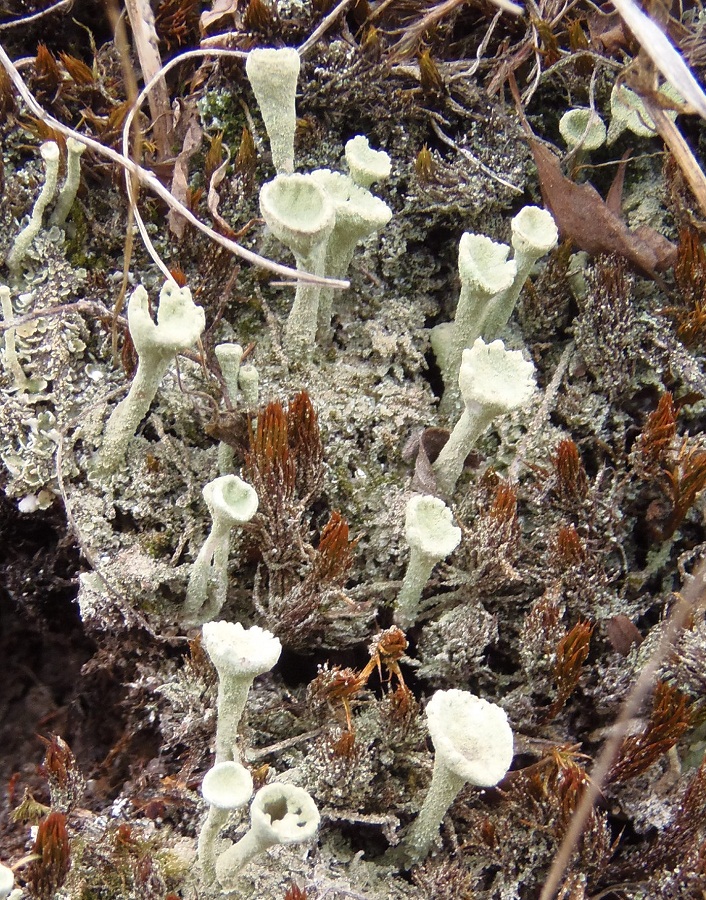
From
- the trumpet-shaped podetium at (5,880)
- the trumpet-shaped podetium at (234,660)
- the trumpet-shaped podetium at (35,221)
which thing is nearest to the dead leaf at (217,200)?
the trumpet-shaped podetium at (35,221)

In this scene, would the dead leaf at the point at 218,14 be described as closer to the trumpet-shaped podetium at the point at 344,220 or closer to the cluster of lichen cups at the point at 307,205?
the cluster of lichen cups at the point at 307,205

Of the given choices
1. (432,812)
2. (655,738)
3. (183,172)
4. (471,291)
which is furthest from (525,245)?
(432,812)

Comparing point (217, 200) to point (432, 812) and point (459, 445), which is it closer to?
point (459, 445)

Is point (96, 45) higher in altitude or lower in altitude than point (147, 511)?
higher

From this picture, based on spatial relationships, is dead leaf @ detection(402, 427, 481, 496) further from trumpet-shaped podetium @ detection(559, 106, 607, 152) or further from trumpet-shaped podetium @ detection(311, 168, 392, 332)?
trumpet-shaped podetium @ detection(559, 106, 607, 152)

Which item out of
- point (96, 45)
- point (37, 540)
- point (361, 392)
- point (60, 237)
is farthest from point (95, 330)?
point (96, 45)

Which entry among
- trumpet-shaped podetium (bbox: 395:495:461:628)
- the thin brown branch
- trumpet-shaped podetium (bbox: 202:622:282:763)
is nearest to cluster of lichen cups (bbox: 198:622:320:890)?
trumpet-shaped podetium (bbox: 202:622:282:763)

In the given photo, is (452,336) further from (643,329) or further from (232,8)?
(232,8)
